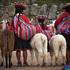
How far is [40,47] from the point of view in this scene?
6.21 m

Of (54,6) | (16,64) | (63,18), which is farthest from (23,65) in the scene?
(54,6)

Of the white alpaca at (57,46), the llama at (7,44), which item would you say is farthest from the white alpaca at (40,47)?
the llama at (7,44)

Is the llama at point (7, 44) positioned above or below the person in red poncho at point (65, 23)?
below

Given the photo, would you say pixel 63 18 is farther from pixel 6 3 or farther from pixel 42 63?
pixel 6 3

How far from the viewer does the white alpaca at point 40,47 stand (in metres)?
6.21

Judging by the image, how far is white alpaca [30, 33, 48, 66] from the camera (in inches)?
244

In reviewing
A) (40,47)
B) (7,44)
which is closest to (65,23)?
(40,47)

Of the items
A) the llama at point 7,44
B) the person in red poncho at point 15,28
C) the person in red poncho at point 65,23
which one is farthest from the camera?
the person in red poncho at point 65,23

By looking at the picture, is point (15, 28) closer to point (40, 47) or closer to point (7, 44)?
point (7, 44)

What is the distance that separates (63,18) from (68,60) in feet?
2.71

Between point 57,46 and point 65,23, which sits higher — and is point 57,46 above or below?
below

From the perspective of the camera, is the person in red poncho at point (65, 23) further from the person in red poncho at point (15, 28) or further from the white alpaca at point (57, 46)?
the person in red poncho at point (15, 28)

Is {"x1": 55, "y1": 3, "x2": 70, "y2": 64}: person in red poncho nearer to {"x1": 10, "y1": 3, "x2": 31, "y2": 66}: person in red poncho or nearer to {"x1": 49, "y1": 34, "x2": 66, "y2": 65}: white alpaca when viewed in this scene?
{"x1": 49, "y1": 34, "x2": 66, "y2": 65}: white alpaca

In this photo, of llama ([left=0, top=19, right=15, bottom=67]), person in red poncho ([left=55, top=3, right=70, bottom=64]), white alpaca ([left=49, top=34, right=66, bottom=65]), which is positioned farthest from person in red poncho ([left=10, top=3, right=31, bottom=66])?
person in red poncho ([left=55, top=3, right=70, bottom=64])
